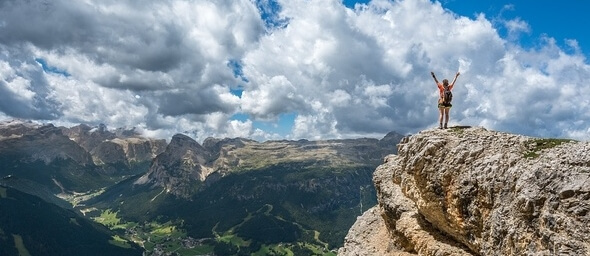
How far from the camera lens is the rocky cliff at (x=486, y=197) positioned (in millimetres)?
21656

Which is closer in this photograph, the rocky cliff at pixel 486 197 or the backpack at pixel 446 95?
the rocky cliff at pixel 486 197

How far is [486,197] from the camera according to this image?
28031 millimetres

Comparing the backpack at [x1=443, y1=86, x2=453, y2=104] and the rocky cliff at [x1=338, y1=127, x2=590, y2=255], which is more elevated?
the backpack at [x1=443, y1=86, x2=453, y2=104]

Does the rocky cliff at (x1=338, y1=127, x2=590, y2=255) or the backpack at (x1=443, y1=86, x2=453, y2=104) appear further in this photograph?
the backpack at (x1=443, y1=86, x2=453, y2=104)

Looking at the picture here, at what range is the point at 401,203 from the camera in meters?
41.9

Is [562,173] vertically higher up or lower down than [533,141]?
lower down

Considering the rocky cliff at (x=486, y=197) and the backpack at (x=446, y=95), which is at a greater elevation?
the backpack at (x=446, y=95)

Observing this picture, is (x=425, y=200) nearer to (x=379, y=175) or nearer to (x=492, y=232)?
(x=492, y=232)

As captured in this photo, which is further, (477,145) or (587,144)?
(477,145)

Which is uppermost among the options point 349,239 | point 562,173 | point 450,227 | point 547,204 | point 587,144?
point 587,144

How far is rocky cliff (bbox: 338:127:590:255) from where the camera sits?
21656mm

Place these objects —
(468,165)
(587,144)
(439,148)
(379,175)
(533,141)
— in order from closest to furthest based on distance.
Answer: (587,144), (533,141), (468,165), (439,148), (379,175)

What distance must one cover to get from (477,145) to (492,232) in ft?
26.9

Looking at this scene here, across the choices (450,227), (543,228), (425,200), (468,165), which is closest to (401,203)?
(425,200)
